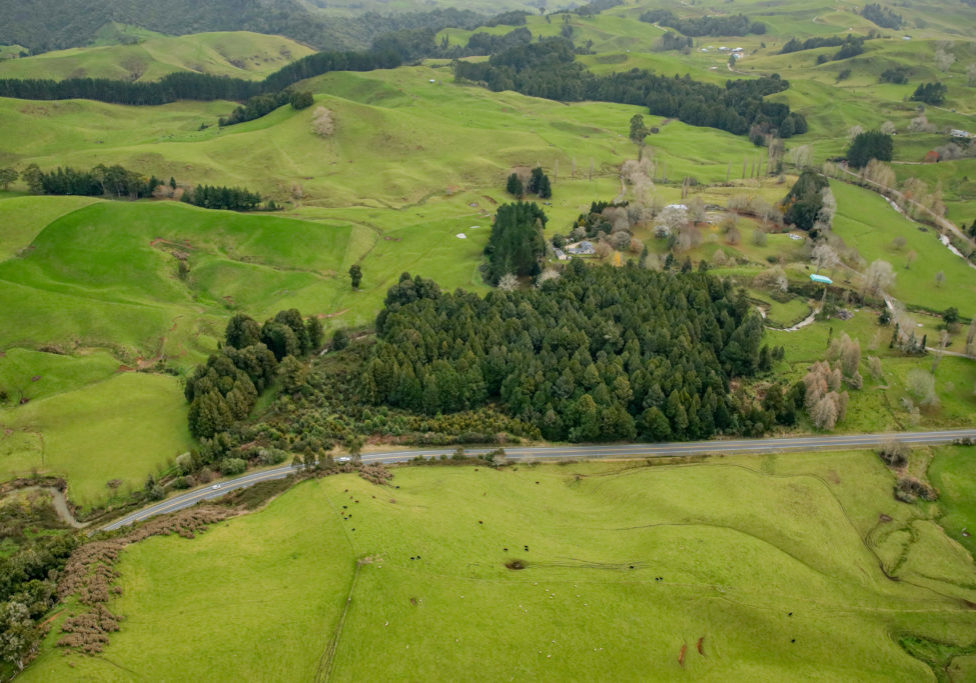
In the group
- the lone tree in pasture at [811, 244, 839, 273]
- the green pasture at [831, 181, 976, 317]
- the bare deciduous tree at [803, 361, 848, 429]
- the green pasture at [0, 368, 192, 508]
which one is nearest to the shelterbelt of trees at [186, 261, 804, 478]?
the bare deciduous tree at [803, 361, 848, 429]

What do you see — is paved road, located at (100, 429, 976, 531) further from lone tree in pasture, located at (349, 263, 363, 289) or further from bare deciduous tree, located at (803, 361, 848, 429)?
lone tree in pasture, located at (349, 263, 363, 289)

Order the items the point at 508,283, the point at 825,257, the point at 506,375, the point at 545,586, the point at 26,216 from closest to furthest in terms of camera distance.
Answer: the point at 545,586 < the point at 506,375 < the point at 508,283 < the point at 26,216 < the point at 825,257

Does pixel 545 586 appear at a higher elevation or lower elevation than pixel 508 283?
lower

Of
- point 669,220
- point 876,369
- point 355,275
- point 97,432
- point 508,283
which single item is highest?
point 669,220

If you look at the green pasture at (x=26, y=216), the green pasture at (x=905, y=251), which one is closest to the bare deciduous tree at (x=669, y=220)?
the green pasture at (x=905, y=251)

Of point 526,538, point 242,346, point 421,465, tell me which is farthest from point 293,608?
point 242,346

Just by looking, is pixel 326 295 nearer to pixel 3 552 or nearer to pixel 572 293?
pixel 572 293

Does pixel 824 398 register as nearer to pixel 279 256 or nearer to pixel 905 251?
pixel 905 251

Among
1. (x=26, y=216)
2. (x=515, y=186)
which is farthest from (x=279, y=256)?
(x=515, y=186)

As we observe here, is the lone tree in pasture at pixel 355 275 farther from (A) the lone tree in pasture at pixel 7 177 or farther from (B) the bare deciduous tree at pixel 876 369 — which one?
(A) the lone tree in pasture at pixel 7 177
